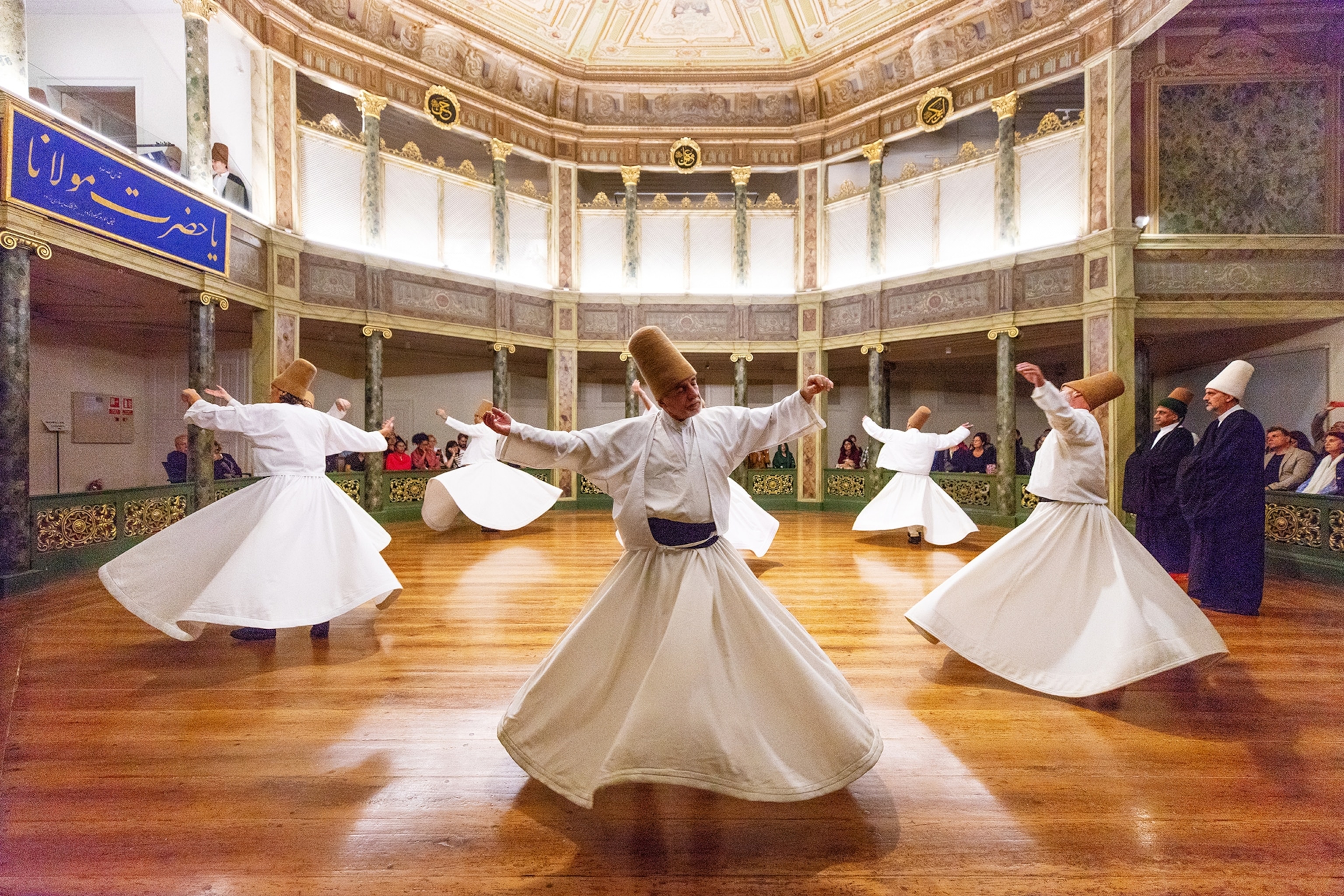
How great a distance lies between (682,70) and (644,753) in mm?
12156

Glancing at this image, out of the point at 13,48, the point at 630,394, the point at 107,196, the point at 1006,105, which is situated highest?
the point at 1006,105

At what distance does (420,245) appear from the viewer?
409 inches

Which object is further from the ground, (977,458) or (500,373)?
(500,373)

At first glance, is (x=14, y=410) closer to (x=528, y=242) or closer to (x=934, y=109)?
(x=528, y=242)

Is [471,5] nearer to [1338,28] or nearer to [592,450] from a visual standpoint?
[592,450]

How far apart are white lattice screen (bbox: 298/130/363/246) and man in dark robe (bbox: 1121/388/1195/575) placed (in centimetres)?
1016

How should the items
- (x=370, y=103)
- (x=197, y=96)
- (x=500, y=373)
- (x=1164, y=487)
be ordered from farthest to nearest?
(x=500, y=373), (x=370, y=103), (x=197, y=96), (x=1164, y=487)

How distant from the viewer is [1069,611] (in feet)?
10.4

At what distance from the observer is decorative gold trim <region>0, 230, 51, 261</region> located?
5121mm

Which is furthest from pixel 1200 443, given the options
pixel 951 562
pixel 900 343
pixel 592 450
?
pixel 900 343

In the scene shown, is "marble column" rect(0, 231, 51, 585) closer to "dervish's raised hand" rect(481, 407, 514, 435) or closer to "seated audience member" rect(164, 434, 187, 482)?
"seated audience member" rect(164, 434, 187, 482)

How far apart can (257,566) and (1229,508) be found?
6.35m

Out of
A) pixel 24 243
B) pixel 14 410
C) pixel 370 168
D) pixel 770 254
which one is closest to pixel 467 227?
pixel 370 168

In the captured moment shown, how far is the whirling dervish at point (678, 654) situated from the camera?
6.17 ft
